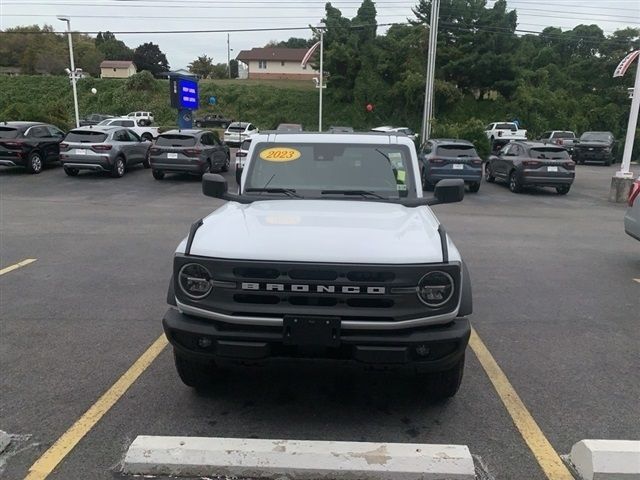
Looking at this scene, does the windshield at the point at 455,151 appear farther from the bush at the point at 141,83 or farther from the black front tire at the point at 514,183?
the bush at the point at 141,83

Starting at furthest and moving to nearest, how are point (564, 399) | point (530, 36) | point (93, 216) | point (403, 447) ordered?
1. point (530, 36)
2. point (93, 216)
3. point (564, 399)
4. point (403, 447)

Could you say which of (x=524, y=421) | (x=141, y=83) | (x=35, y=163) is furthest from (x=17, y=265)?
(x=141, y=83)

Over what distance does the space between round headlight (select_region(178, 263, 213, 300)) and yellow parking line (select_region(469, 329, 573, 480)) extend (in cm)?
225

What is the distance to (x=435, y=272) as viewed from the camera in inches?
134

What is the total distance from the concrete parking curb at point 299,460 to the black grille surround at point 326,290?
0.76 m

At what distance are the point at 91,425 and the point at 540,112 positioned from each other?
175 ft

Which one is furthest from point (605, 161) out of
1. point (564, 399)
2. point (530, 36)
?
point (530, 36)

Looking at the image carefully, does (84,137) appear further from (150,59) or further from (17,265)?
(150,59)

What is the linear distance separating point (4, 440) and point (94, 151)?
1675 cm

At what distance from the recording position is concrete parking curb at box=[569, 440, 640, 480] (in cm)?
306

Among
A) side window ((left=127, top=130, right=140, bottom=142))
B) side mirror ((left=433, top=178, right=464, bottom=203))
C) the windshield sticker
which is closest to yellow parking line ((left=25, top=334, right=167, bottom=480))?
the windshield sticker

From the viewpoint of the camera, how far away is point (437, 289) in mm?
3418

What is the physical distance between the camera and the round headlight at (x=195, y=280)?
3.46 meters

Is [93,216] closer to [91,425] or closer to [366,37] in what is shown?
[91,425]
